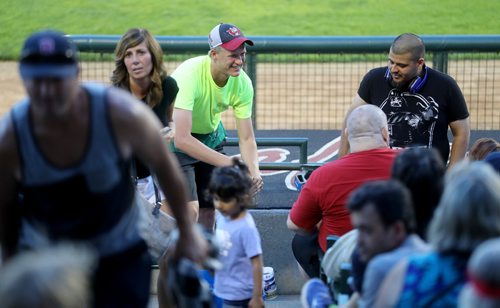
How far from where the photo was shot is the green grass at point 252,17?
19.0 meters

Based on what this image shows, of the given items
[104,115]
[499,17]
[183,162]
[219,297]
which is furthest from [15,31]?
[104,115]

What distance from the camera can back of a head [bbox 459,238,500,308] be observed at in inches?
114

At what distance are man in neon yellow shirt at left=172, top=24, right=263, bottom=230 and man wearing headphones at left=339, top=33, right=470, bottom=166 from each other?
3.09 feet

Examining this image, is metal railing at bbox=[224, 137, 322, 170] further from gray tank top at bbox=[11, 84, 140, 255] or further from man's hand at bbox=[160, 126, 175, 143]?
gray tank top at bbox=[11, 84, 140, 255]

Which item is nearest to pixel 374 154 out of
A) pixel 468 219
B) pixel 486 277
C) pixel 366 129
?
pixel 366 129

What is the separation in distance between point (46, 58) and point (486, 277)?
1675 millimetres

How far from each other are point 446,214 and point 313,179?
1.93 meters

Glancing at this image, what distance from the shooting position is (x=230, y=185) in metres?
5.44

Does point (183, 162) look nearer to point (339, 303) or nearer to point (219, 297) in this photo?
point (219, 297)

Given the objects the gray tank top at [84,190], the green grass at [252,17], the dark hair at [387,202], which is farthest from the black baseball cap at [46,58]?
the green grass at [252,17]

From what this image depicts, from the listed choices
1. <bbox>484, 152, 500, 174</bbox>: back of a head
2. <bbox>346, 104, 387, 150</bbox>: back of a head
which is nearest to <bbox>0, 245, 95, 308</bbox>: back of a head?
<bbox>346, 104, 387, 150</bbox>: back of a head

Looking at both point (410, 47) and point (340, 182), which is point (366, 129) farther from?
point (410, 47)

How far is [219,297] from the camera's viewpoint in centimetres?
557

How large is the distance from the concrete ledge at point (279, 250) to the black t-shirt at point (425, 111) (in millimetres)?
1109
